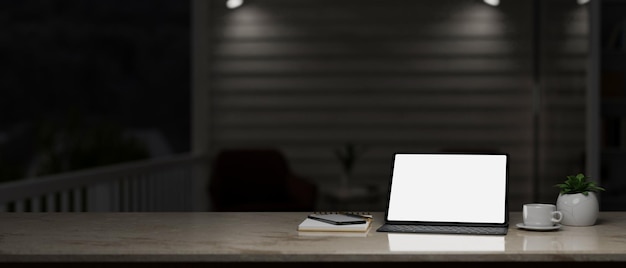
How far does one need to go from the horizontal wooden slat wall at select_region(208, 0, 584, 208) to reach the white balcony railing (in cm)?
55

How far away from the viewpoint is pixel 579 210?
2.17 metres

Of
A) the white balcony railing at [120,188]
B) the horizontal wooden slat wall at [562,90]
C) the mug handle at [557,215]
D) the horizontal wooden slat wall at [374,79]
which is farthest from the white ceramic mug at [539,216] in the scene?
the horizontal wooden slat wall at [374,79]

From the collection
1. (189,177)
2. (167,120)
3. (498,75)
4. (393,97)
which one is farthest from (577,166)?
(167,120)

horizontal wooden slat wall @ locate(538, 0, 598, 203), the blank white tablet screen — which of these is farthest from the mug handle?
horizontal wooden slat wall @ locate(538, 0, 598, 203)

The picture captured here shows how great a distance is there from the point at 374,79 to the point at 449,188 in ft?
13.5

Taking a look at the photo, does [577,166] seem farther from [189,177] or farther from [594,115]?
[189,177]

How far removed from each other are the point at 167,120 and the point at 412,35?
919cm

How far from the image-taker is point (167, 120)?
14.8m

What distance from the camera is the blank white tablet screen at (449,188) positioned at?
85.4 inches

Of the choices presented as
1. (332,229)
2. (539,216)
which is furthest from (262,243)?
(539,216)

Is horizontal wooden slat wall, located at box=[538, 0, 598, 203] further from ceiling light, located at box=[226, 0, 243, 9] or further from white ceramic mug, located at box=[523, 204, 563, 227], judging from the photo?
white ceramic mug, located at box=[523, 204, 563, 227]

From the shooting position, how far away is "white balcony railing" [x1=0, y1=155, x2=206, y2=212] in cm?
352

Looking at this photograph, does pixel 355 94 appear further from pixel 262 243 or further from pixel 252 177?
pixel 262 243

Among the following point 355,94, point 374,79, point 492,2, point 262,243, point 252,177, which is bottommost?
point 252,177
